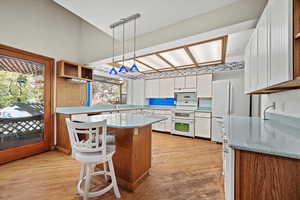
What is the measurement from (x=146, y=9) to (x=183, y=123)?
3.51 m

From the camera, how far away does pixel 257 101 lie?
11.0 feet

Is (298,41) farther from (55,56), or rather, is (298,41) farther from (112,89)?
(112,89)

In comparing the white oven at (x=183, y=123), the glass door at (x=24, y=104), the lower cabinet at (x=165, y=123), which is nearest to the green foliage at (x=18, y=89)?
the glass door at (x=24, y=104)

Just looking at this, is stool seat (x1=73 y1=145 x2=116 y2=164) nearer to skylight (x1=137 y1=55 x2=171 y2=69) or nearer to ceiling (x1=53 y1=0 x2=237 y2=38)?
ceiling (x1=53 y1=0 x2=237 y2=38)

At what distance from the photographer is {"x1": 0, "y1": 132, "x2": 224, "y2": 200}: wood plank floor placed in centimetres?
156

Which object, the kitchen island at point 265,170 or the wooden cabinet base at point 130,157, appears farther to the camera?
the wooden cabinet base at point 130,157

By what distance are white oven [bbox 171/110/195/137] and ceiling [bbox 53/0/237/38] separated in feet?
9.72

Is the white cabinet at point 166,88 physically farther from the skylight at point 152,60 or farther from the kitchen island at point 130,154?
the kitchen island at point 130,154

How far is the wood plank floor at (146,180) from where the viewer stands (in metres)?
1.56

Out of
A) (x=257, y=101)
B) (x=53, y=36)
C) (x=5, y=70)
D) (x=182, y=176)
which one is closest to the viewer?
(x=182, y=176)

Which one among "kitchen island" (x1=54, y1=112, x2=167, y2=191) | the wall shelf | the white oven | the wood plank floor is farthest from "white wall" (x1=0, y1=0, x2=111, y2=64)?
the white oven

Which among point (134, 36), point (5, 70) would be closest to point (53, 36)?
point (5, 70)

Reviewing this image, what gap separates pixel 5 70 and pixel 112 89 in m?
2.91

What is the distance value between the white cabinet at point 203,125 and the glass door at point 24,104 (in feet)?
13.6
